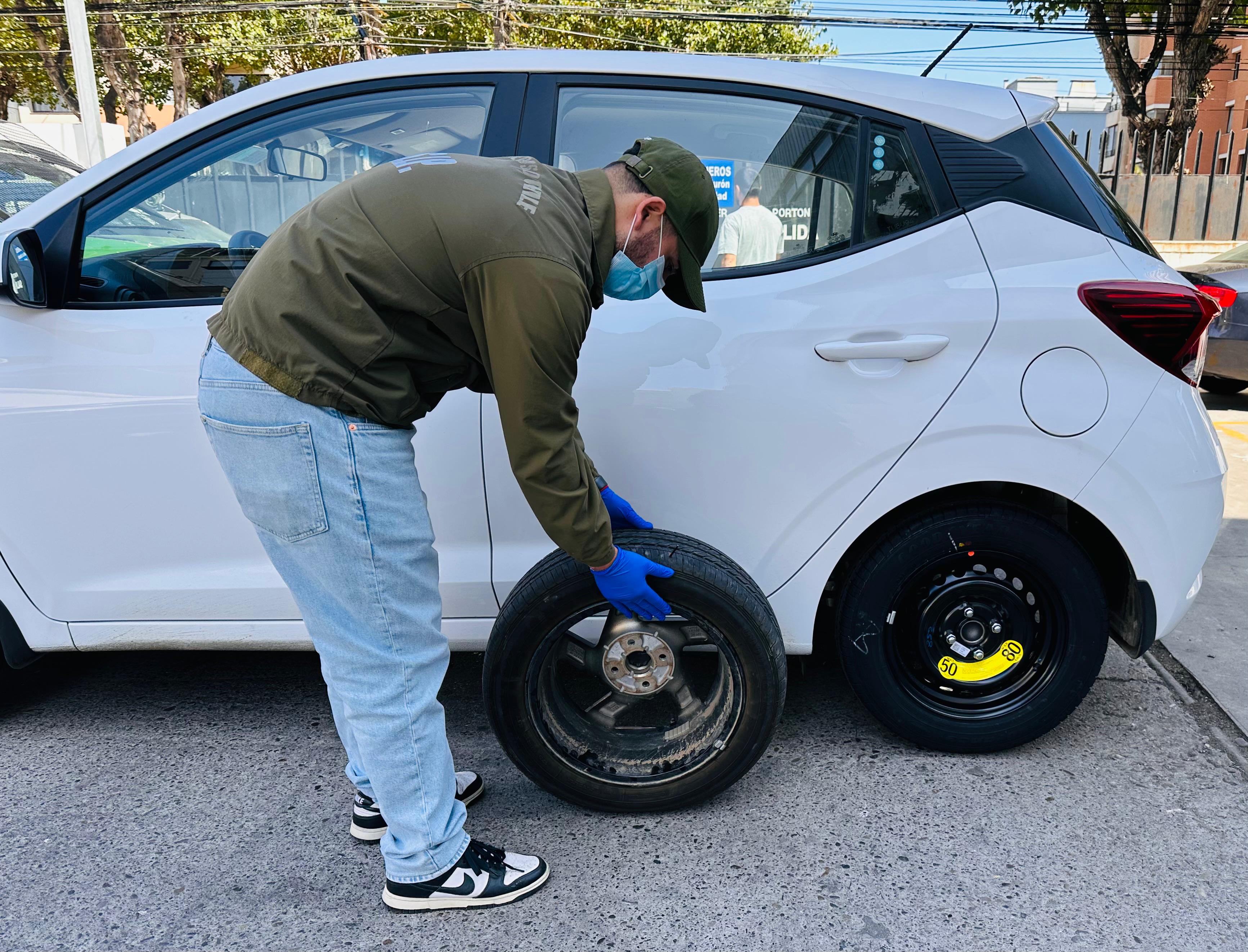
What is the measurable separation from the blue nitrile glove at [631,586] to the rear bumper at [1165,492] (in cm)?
114

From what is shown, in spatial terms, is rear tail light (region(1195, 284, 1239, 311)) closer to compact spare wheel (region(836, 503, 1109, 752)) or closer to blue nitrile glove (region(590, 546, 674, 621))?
compact spare wheel (region(836, 503, 1109, 752))

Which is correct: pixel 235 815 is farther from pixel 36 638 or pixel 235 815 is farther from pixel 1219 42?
pixel 1219 42

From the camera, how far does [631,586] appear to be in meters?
2.05

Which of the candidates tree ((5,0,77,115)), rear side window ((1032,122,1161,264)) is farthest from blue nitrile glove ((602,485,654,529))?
tree ((5,0,77,115))

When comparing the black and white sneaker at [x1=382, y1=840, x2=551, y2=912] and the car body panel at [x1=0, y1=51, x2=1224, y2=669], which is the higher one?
the car body panel at [x1=0, y1=51, x2=1224, y2=669]

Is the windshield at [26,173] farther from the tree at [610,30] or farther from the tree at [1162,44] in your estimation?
the tree at [610,30]

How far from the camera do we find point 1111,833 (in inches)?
93.4

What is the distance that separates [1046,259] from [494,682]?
1696 millimetres

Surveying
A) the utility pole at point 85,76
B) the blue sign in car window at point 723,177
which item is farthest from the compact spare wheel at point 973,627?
the utility pole at point 85,76

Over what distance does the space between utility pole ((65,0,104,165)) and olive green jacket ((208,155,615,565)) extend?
13.8m

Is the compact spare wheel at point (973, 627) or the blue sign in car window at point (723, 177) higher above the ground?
the blue sign in car window at point (723, 177)

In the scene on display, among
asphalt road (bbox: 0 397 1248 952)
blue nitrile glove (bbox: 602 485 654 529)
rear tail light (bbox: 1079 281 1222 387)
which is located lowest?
asphalt road (bbox: 0 397 1248 952)

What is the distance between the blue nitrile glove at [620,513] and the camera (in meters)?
2.36

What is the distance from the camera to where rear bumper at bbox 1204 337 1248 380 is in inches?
291
